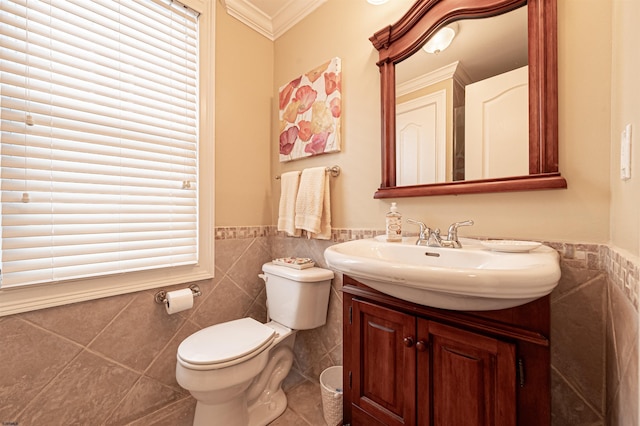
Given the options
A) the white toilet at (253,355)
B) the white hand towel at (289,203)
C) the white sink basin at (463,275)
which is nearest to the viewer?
the white sink basin at (463,275)

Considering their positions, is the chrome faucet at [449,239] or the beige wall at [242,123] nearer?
the chrome faucet at [449,239]

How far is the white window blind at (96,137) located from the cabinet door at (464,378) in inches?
52.0

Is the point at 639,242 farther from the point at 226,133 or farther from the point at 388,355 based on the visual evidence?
the point at 226,133

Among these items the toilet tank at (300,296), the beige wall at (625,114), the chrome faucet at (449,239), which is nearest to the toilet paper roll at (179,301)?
the toilet tank at (300,296)

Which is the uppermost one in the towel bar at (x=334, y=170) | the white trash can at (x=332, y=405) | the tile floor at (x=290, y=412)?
the towel bar at (x=334, y=170)

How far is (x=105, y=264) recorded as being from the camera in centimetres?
125

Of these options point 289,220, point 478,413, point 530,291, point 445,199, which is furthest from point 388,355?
point 289,220

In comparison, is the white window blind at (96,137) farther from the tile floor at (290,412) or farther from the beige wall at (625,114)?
the beige wall at (625,114)

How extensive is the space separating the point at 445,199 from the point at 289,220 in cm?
89

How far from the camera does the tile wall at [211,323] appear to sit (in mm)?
755

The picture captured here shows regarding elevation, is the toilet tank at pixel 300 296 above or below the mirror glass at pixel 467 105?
below

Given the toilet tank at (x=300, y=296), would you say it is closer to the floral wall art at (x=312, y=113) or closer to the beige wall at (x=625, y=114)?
the floral wall art at (x=312, y=113)

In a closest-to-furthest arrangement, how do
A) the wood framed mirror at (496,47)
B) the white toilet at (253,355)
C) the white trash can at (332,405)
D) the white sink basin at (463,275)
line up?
the white sink basin at (463,275), the wood framed mirror at (496,47), the white toilet at (253,355), the white trash can at (332,405)

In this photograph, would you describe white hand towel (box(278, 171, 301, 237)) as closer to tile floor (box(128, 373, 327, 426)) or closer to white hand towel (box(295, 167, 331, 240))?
white hand towel (box(295, 167, 331, 240))
